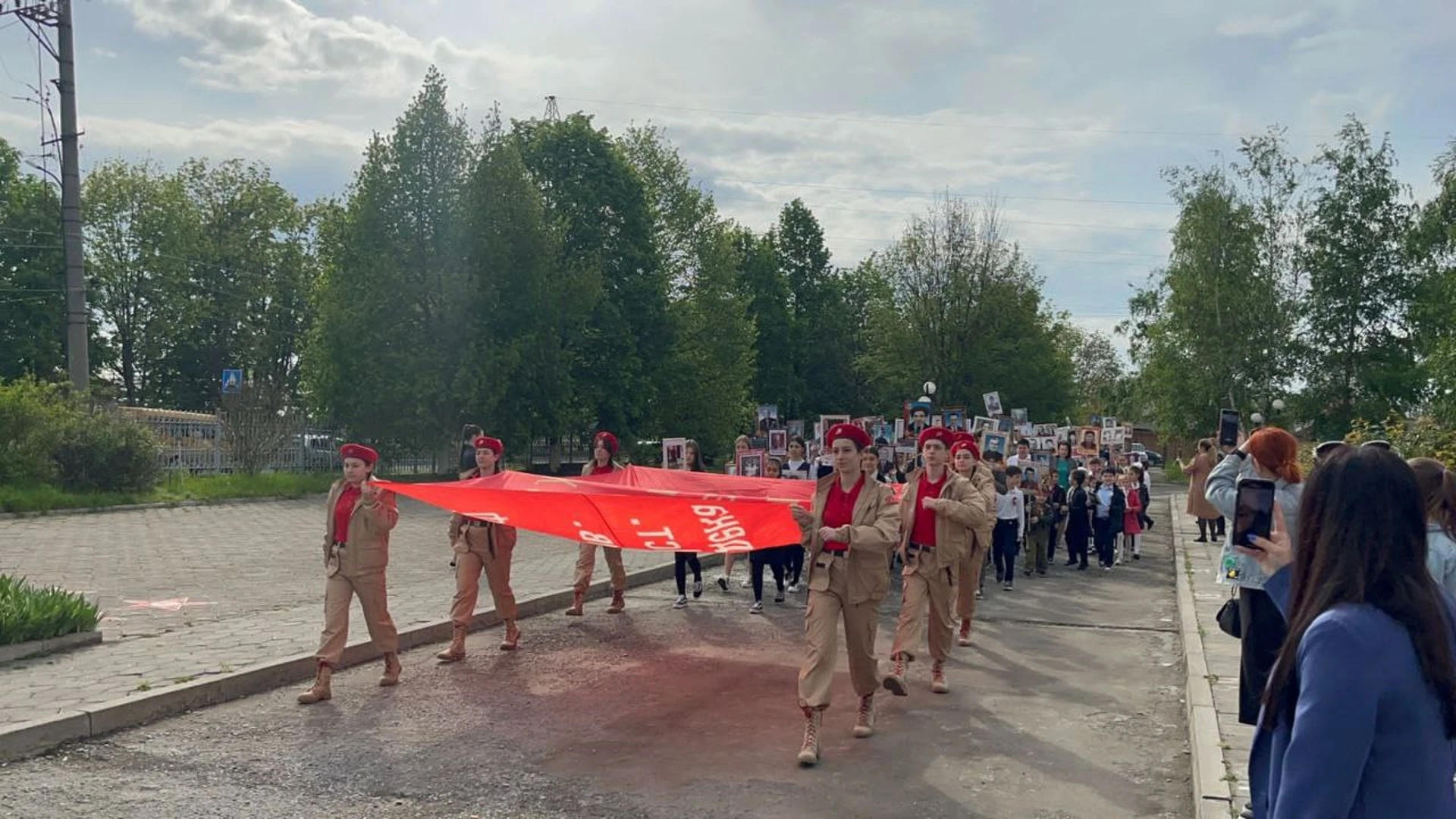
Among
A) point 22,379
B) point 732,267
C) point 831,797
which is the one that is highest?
point 732,267

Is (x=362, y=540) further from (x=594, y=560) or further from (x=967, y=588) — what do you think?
(x=967, y=588)

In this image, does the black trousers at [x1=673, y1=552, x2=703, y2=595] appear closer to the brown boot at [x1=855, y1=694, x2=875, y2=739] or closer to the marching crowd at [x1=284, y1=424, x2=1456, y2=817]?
the marching crowd at [x1=284, y1=424, x2=1456, y2=817]

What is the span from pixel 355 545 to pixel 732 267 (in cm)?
4517

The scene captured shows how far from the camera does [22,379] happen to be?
2642 centimetres

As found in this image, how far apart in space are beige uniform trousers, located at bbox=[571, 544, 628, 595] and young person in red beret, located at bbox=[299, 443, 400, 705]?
3.92 m

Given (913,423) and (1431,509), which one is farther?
(913,423)

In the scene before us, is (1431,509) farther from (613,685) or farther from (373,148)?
(373,148)

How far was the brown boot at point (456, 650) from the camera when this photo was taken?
10.1 metres

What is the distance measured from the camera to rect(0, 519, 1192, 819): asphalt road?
6.36 meters

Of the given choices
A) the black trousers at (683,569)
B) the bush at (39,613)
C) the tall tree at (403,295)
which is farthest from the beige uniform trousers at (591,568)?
the tall tree at (403,295)

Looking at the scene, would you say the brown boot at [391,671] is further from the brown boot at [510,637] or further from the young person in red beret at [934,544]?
the young person in red beret at [934,544]

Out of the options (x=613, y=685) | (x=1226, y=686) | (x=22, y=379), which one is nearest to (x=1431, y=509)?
(x=1226, y=686)

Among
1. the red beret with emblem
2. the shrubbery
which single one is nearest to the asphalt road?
the red beret with emblem

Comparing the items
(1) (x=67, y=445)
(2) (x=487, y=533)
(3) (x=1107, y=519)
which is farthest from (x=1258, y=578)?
(1) (x=67, y=445)
